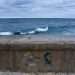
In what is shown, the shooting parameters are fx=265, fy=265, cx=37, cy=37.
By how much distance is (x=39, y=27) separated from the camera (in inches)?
141

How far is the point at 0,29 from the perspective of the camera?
3.63 m

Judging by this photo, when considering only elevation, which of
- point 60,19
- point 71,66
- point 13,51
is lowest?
Result: point 71,66

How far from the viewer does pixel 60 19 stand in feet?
11.8

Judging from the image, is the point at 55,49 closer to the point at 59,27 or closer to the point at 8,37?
the point at 59,27

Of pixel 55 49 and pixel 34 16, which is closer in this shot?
pixel 55 49

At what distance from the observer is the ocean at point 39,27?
141 inches

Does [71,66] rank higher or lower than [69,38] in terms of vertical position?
lower

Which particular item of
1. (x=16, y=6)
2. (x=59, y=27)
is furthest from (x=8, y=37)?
(x=59, y=27)

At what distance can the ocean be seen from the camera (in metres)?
3.58

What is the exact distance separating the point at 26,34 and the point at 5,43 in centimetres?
37

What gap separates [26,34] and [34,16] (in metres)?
0.27

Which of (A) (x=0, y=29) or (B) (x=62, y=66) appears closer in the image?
(B) (x=62, y=66)

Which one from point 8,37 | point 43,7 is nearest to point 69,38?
point 43,7

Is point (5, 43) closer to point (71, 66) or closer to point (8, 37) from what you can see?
point (8, 37)
